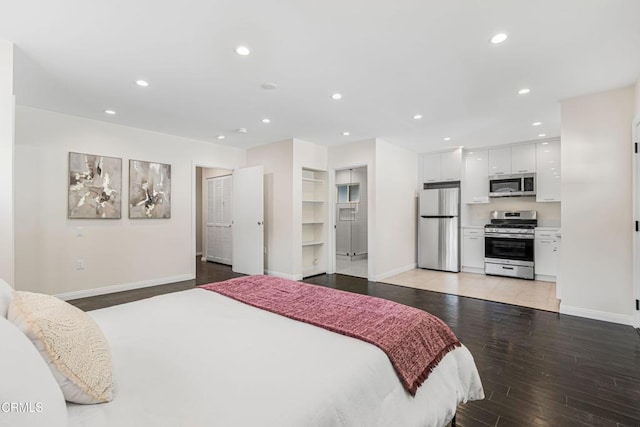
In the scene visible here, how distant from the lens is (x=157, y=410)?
35.0 inches

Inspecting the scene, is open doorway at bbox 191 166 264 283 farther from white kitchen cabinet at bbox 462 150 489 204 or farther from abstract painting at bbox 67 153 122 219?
white kitchen cabinet at bbox 462 150 489 204

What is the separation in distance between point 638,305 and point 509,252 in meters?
2.42

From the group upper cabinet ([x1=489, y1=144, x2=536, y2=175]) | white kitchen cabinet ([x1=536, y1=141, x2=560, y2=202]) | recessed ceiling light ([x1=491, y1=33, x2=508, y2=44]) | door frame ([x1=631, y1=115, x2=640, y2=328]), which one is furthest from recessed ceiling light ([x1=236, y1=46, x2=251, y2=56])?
white kitchen cabinet ([x1=536, y1=141, x2=560, y2=202])

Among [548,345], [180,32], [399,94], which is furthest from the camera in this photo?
[399,94]

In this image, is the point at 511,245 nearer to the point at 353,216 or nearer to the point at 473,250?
the point at 473,250

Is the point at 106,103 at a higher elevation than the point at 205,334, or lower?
higher

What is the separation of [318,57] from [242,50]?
62 cm

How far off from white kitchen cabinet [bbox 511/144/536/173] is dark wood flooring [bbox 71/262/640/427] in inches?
117

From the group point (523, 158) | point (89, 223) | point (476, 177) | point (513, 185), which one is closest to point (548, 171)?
point (523, 158)

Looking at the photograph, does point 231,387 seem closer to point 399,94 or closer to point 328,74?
point 328,74

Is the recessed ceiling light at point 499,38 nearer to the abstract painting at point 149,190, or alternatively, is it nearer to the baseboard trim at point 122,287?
the abstract painting at point 149,190

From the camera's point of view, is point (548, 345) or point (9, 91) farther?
point (548, 345)

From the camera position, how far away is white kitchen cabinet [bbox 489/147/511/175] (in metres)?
5.67

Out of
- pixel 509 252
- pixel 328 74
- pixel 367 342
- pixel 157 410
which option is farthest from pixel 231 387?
pixel 509 252
